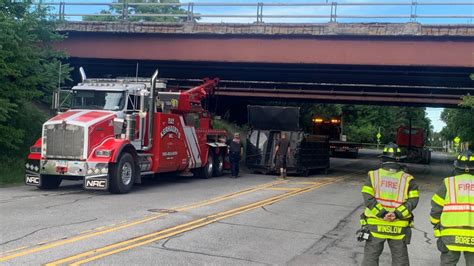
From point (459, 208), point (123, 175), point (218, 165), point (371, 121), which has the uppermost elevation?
point (371, 121)

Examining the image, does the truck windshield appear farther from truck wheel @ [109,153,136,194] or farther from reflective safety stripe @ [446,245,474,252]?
reflective safety stripe @ [446,245,474,252]

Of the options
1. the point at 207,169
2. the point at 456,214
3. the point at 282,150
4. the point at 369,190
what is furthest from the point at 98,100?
the point at 456,214

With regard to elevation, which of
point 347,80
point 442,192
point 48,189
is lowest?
point 48,189

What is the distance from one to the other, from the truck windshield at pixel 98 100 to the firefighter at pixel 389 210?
34.6ft

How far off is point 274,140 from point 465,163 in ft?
57.1

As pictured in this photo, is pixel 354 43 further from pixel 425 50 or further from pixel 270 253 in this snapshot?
pixel 270 253

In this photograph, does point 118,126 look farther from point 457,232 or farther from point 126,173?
point 457,232

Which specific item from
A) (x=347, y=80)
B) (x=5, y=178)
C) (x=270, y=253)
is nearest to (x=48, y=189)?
(x=5, y=178)

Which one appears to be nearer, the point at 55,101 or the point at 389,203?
the point at 389,203

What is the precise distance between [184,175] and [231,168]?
2.74 meters

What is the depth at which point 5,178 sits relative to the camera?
50.9ft

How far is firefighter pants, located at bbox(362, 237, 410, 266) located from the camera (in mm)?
5484

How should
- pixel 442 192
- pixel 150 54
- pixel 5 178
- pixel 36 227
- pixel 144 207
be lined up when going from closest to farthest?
pixel 442 192
pixel 36 227
pixel 144 207
pixel 5 178
pixel 150 54

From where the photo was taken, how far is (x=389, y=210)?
18.2 feet
